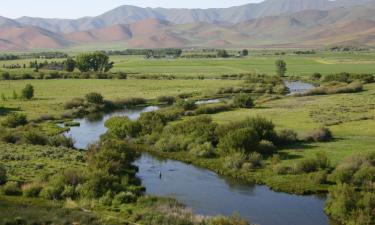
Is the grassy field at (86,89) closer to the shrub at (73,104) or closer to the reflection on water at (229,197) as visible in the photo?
the shrub at (73,104)

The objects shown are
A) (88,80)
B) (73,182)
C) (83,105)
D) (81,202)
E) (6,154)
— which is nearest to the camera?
(81,202)

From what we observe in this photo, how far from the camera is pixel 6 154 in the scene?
43344 mm

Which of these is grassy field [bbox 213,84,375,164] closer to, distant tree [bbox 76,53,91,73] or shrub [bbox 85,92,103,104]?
shrub [bbox 85,92,103,104]

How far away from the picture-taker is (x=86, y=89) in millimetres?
107188

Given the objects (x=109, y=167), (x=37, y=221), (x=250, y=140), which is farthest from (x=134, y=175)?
(x=37, y=221)

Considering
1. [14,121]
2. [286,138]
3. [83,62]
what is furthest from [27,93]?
[83,62]

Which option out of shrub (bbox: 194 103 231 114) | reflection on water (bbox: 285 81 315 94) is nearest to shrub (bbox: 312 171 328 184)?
shrub (bbox: 194 103 231 114)

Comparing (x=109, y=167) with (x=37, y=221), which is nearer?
(x=37, y=221)

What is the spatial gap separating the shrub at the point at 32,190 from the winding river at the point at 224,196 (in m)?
7.59

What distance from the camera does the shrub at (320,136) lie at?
4928cm

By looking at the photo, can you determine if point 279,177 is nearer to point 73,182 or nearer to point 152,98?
point 73,182

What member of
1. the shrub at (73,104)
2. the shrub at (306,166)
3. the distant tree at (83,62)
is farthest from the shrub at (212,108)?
the distant tree at (83,62)

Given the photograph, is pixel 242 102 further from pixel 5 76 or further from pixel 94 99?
pixel 5 76

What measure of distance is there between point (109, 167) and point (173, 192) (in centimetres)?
514
